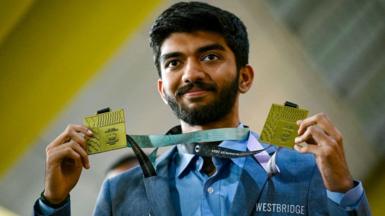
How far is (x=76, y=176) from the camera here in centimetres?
191

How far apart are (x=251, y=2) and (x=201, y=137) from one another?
1507mm

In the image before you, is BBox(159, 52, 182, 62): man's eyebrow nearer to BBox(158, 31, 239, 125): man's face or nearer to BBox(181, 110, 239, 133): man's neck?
BBox(158, 31, 239, 125): man's face

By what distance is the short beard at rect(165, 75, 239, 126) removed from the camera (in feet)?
6.48

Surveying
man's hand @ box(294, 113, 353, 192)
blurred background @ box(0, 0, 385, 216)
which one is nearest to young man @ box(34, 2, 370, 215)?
man's hand @ box(294, 113, 353, 192)

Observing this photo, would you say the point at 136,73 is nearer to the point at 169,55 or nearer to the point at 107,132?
the point at 169,55

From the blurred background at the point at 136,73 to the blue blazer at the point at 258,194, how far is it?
1.04 meters

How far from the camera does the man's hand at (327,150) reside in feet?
5.62

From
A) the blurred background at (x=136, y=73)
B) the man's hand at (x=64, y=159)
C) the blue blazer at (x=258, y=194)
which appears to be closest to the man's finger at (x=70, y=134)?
the man's hand at (x=64, y=159)

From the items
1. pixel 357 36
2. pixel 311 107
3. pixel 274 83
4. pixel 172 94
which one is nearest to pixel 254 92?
pixel 274 83

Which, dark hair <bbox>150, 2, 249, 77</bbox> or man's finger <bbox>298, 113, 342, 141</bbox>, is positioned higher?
dark hair <bbox>150, 2, 249, 77</bbox>

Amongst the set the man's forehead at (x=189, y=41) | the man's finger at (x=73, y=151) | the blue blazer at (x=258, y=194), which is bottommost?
the blue blazer at (x=258, y=194)

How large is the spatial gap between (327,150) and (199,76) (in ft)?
1.46

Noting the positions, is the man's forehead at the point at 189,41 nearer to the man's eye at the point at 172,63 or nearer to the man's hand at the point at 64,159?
the man's eye at the point at 172,63

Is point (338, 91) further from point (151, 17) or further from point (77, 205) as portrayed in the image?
point (77, 205)
